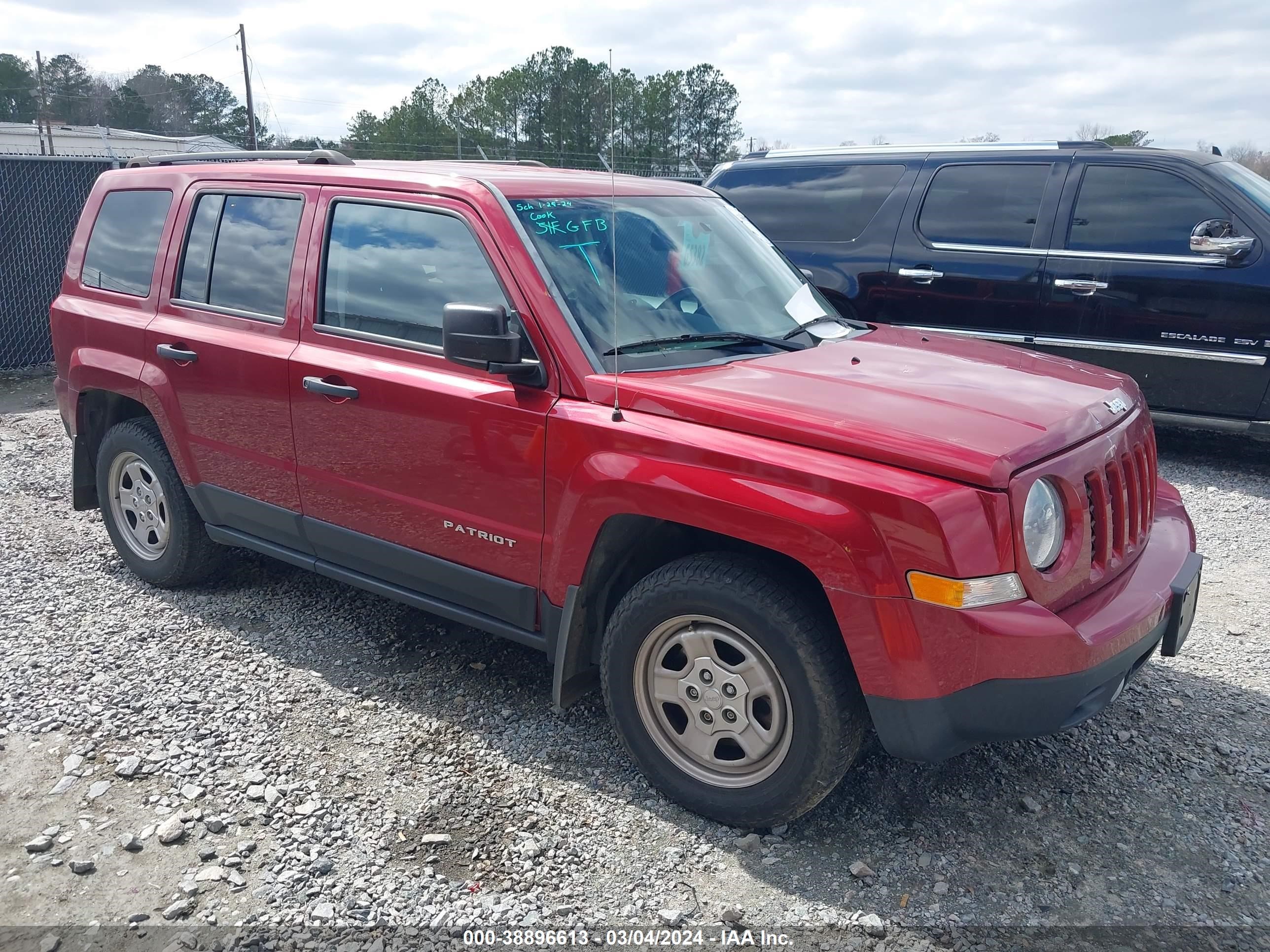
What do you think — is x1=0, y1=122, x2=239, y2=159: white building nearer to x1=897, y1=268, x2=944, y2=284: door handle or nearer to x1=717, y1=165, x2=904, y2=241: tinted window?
x1=717, y1=165, x2=904, y2=241: tinted window

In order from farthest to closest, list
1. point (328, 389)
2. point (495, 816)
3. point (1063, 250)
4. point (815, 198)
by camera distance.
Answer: point (815, 198) → point (1063, 250) → point (328, 389) → point (495, 816)

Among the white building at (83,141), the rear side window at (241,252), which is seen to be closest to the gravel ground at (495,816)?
the rear side window at (241,252)

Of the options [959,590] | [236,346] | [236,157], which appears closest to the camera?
[959,590]

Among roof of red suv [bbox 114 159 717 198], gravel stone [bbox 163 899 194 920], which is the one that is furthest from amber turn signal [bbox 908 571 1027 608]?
gravel stone [bbox 163 899 194 920]

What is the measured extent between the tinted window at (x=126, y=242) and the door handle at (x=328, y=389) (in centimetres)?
136

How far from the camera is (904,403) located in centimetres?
281

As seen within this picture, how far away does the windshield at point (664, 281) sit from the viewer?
3.21m

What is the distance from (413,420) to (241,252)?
4.35ft

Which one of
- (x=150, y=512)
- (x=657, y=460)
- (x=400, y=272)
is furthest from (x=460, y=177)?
(x=150, y=512)

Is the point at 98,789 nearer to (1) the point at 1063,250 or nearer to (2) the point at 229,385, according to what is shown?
(2) the point at 229,385

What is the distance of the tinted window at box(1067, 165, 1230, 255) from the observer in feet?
20.9

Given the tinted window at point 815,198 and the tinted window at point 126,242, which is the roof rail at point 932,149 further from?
the tinted window at point 126,242

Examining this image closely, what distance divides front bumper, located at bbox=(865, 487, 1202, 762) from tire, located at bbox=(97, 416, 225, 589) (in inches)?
135

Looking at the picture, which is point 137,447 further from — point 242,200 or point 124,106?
point 124,106
